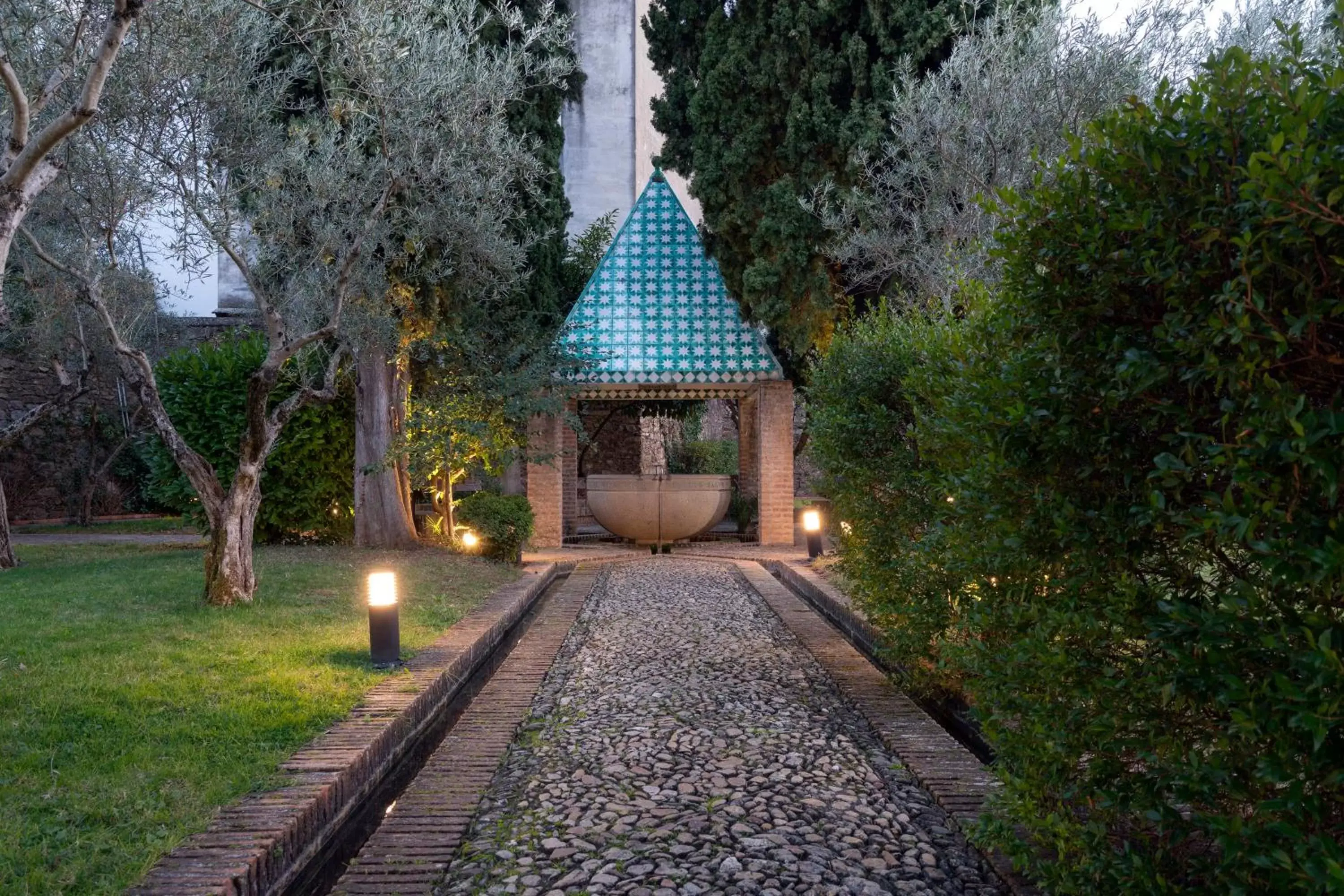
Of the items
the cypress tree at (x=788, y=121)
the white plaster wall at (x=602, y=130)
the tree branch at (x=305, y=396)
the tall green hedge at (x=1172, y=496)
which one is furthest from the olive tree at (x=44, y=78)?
the white plaster wall at (x=602, y=130)

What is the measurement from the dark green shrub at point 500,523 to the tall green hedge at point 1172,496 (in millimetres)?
7882

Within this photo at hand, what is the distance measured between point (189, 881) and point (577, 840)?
1152 mm

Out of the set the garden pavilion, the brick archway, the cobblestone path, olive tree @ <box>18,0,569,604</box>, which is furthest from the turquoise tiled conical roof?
the cobblestone path

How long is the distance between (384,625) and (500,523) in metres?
5.06

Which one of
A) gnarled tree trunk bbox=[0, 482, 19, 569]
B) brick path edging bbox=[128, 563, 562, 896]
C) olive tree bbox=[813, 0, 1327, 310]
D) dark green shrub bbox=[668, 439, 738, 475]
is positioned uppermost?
olive tree bbox=[813, 0, 1327, 310]

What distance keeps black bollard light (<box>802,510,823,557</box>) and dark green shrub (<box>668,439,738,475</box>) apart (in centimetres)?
748

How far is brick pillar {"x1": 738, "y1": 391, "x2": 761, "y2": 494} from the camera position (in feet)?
47.9

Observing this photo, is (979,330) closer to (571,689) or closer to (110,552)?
(571,689)

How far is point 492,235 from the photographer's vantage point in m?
9.56

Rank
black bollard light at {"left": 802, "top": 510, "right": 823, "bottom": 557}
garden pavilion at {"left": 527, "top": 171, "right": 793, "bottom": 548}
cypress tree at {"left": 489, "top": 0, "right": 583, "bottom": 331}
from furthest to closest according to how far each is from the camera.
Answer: garden pavilion at {"left": 527, "top": 171, "right": 793, "bottom": 548}
cypress tree at {"left": 489, "top": 0, "right": 583, "bottom": 331}
black bollard light at {"left": 802, "top": 510, "right": 823, "bottom": 557}

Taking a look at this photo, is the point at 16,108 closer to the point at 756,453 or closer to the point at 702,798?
the point at 702,798

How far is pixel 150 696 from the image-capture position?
434 cm

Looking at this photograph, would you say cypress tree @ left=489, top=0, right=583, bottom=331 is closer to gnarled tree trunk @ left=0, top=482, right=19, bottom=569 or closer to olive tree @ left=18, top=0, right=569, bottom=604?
olive tree @ left=18, top=0, right=569, bottom=604

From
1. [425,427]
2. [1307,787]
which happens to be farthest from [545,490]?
[1307,787]
